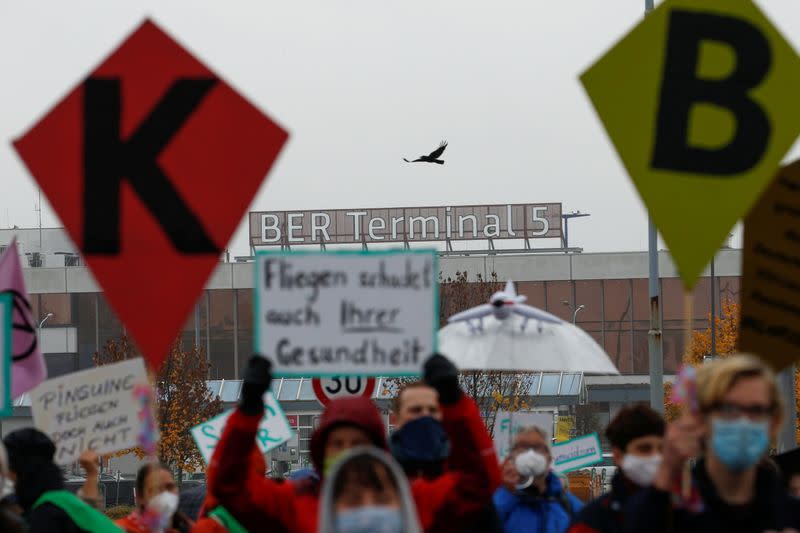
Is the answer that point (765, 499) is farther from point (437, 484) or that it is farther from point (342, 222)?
point (342, 222)

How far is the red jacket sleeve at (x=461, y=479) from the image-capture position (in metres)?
5.67

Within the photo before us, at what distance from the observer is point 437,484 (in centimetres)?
587

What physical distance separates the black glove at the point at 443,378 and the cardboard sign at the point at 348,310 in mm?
125

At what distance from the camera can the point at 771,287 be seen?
6.77m

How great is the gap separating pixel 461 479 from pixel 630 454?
1025 mm

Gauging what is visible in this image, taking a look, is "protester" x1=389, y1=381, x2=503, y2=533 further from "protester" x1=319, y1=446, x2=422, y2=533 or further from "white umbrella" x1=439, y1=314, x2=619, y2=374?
"white umbrella" x1=439, y1=314, x2=619, y2=374

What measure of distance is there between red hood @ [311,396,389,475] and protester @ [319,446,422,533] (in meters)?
0.92

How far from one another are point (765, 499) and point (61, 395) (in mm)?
5006

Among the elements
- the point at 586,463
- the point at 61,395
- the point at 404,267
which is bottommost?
the point at 586,463

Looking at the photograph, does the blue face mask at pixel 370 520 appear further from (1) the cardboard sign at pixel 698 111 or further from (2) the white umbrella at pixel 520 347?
(2) the white umbrella at pixel 520 347

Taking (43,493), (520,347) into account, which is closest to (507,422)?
(520,347)

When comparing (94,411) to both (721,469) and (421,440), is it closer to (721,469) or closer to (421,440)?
(421,440)

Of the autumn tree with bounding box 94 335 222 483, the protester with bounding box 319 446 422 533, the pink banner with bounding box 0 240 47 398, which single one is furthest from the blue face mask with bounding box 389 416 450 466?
the autumn tree with bounding box 94 335 222 483

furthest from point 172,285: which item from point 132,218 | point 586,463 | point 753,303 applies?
point 586,463
